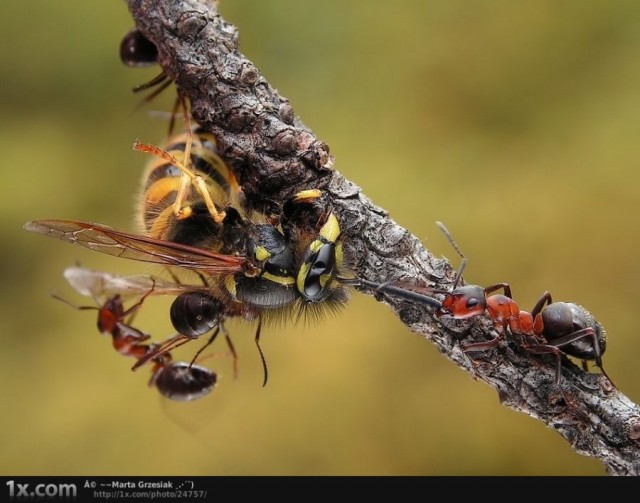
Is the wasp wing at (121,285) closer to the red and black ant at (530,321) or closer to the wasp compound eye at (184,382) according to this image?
the wasp compound eye at (184,382)

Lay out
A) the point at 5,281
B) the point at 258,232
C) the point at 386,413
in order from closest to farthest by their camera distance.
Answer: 1. the point at 258,232
2. the point at 386,413
3. the point at 5,281

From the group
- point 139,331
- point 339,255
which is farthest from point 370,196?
point 339,255

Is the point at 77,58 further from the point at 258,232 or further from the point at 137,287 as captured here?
the point at 258,232

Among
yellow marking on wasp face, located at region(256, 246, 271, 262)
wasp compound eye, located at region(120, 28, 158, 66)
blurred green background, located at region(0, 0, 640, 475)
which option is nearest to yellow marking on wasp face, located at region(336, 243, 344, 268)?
yellow marking on wasp face, located at region(256, 246, 271, 262)

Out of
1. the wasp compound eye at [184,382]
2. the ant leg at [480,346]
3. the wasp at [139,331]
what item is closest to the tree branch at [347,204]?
the ant leg at [480,346]
